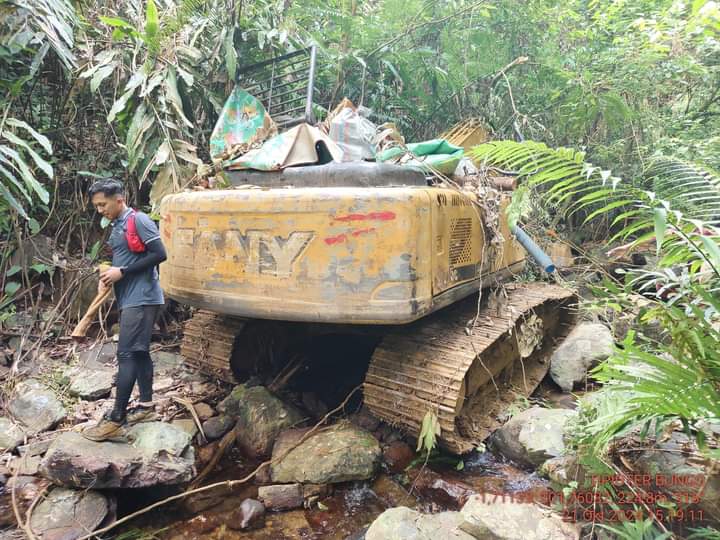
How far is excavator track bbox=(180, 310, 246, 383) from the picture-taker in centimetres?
342

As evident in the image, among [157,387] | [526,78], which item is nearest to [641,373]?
[157,387]

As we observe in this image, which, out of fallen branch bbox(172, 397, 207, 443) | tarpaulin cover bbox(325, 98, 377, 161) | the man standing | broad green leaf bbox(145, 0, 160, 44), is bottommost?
fallen branch bbox(172, 397, 207, 443)

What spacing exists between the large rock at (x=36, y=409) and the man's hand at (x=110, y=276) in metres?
1.11

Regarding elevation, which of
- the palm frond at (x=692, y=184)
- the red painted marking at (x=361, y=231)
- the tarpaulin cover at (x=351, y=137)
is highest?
the tarpaulin cover at (x=351, y=137)

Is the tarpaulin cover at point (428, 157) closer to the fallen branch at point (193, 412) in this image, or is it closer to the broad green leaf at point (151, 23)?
the fallen branch at point (193, 412)

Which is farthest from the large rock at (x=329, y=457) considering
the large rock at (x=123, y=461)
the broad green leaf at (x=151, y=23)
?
the broad green leaf at (x=151, y=23)

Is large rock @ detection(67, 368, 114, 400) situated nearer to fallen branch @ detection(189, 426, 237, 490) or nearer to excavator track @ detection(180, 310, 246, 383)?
excavator track @ detection(180, 310, 246, 383)

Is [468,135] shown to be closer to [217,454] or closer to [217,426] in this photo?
[217,426]

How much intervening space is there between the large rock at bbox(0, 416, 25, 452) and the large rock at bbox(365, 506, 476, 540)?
7.31 ft

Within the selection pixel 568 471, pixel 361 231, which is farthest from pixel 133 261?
pixel 568 471

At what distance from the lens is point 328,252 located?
234cm

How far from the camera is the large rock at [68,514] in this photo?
212 cm

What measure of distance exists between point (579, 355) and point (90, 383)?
12.4ft

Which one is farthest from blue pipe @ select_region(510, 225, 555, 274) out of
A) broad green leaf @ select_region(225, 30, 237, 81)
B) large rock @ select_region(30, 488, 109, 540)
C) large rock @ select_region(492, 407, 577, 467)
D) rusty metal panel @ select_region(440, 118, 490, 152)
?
broad green leaf @ select_region(225, 30, 237, 81)
